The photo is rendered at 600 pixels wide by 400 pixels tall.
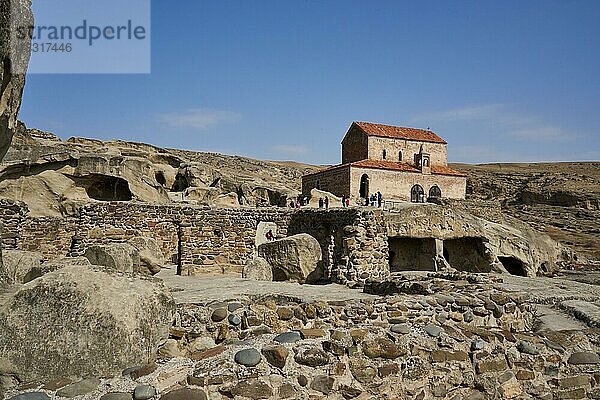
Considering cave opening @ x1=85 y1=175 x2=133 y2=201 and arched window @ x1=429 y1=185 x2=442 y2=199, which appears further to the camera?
arched window @ x1=429 y1=185 x2=442 y2=199

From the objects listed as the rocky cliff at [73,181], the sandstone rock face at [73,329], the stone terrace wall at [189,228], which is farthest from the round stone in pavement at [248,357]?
the rocky cliff at [73,181]

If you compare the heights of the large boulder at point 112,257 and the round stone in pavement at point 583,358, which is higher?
the large boulder at point 112,257

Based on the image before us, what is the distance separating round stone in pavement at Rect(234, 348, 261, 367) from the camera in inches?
113

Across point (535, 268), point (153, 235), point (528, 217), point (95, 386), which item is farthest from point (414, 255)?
point (528, 217)

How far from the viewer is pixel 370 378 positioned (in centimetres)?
310

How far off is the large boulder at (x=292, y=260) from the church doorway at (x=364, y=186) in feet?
64.8

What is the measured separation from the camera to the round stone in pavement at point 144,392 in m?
2.61

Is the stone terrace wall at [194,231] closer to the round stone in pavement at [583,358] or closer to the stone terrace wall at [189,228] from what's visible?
the stone terrace wall at [189,228]

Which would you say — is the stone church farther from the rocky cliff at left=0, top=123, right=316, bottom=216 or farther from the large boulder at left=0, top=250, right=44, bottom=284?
the large boulder at left=0, top=250, right=44, bottom=284

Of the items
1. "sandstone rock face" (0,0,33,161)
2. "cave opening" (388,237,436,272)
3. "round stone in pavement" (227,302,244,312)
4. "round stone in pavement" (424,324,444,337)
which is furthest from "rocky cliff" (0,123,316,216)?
"round stone in pavement" (424,324,444,337)

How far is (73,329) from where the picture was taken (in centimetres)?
290

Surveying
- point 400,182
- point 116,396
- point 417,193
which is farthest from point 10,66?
point 417,193

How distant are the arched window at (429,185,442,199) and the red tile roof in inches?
168

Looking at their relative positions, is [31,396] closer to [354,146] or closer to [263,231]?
[263,231]
